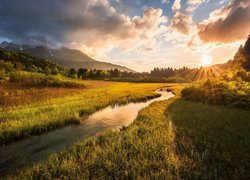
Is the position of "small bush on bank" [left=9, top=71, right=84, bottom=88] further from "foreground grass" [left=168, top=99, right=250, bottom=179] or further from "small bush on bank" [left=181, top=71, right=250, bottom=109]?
"foreground grass" [left=168, top=99, right=250, bottom=179]

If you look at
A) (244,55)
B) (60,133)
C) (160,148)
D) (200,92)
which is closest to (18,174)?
(60,133)

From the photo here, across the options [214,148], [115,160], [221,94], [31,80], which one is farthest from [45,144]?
[31,80]

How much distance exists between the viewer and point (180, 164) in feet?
24.1

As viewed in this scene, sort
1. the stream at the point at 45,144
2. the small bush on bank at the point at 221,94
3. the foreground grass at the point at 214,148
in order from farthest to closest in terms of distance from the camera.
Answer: the small bush on bank at the point at 221,94
the stream at the point at 45,144
the foreground grass at the point at 214,148

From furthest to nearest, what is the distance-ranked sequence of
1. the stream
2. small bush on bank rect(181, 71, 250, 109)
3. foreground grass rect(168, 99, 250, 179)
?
small bush on bank rect(181, 71, 250, 109) < the stream < foreground grass rect(168, 99, 250, 179)

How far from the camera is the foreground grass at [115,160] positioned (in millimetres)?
6906

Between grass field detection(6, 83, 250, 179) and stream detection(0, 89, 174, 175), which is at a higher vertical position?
grass field detection(6, 83, 250, 179)

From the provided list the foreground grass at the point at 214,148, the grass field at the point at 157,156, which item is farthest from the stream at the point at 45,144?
the foreground grass at the point at 214,148

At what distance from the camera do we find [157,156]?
8.22m

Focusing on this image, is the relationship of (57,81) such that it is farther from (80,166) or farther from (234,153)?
(234,153)

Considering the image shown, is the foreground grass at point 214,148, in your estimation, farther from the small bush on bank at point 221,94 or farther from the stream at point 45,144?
the small bush on bank at point 221,94

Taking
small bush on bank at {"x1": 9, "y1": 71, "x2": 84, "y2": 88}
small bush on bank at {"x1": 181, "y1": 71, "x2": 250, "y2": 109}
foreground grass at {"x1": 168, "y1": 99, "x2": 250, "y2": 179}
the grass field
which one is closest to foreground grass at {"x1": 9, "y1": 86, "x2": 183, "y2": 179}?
the grass field

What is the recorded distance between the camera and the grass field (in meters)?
6.87

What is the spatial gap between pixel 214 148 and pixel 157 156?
3.38 meters
